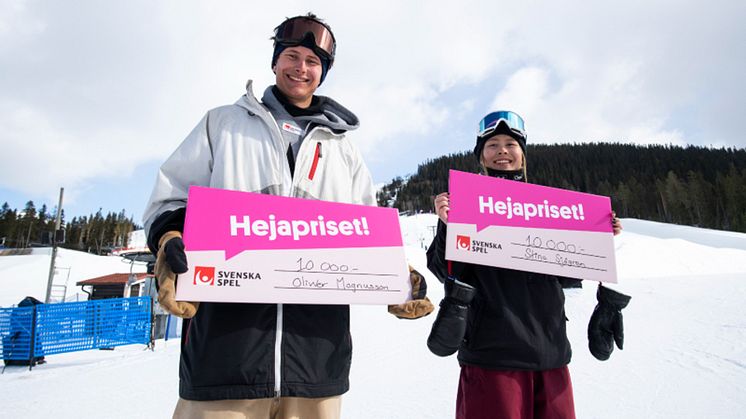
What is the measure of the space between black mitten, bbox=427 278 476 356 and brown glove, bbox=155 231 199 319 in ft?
3.44

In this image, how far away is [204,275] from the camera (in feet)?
4.16

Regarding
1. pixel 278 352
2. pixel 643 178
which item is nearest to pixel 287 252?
pixel 278 352

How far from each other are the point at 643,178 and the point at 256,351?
88.9 metres

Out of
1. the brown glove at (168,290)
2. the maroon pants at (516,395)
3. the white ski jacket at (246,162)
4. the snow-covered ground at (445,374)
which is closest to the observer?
the brown glove at (168,290)

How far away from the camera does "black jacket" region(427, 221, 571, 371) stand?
174 centimetres

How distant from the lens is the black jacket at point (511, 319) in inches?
68.6

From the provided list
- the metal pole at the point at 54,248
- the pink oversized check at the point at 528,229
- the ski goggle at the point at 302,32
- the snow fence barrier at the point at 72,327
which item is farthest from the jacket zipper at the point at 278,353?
the metal pole at the point at 54,248

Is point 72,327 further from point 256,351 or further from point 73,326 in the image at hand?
point 256,351

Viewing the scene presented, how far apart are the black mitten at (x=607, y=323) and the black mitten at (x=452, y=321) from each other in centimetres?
85

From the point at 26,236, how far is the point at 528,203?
93.3m

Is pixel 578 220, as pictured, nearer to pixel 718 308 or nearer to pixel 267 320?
pixel 267 320

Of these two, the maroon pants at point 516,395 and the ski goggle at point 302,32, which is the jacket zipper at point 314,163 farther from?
the maroon pants at point 516,395

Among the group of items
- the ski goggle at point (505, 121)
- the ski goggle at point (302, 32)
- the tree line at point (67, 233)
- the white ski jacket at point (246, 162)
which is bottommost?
the white ski jacket at point (246, 162)

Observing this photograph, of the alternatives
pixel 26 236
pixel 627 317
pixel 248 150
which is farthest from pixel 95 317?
pixel 26 236
